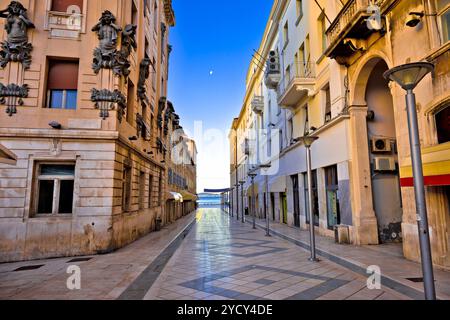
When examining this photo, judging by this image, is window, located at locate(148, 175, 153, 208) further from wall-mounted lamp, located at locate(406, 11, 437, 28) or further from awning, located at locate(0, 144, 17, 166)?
wall-mounted lamp, located at locate(406, 11, 437, 28)

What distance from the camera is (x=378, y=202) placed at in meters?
10.9

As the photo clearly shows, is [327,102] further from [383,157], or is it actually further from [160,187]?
[160,187]

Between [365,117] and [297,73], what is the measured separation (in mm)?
7068

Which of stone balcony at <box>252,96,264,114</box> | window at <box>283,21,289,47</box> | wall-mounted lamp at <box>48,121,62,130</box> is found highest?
window at <box>283,21,289,47</box>

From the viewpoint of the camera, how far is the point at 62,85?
35.6ft

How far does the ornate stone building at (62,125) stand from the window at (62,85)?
35mm

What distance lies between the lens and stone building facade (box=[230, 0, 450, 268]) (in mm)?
6961

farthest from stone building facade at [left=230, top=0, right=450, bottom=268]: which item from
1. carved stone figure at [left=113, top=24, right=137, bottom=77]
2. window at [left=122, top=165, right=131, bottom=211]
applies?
window at [left=122, top=165, right=131, bottom=211]

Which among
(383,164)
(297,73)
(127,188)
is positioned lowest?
(127,188)

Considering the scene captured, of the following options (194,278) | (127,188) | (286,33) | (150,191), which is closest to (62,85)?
(127,188)

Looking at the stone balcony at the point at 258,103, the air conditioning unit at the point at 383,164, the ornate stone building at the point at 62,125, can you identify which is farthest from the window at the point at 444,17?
the stone balcony at the point at 258,103

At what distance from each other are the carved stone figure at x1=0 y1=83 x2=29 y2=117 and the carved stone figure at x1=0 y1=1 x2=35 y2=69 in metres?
0.84

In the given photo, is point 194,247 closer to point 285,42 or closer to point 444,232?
point 444,232
